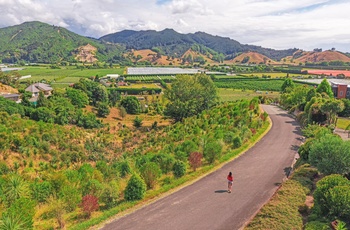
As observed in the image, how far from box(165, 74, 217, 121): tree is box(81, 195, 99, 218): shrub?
105 feet

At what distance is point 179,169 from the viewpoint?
17172mm

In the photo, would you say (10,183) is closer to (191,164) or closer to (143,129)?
(191,164)

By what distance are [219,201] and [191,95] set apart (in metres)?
33.3

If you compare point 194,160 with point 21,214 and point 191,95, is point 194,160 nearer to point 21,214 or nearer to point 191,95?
point 21,214

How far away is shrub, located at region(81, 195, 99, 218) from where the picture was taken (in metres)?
12.7

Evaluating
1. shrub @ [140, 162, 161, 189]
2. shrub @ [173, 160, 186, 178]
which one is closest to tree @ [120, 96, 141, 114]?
shrub @ [173, 160, 186, 178]

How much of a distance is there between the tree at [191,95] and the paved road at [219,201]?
23.6m

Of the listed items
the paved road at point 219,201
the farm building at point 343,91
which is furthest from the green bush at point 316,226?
the farm building at point 343,91

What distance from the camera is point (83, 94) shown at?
55375mm

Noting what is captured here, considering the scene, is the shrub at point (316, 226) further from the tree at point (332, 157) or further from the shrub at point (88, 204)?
the shrub at point (88, 204)

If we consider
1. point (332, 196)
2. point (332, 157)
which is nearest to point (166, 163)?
point (332, 196)

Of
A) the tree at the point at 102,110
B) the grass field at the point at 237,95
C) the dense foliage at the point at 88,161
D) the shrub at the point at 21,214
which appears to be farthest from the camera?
the grass field at the point at 237,95

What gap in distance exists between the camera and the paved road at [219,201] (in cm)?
1245

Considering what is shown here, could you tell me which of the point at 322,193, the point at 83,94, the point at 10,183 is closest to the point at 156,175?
the point at 10,183
